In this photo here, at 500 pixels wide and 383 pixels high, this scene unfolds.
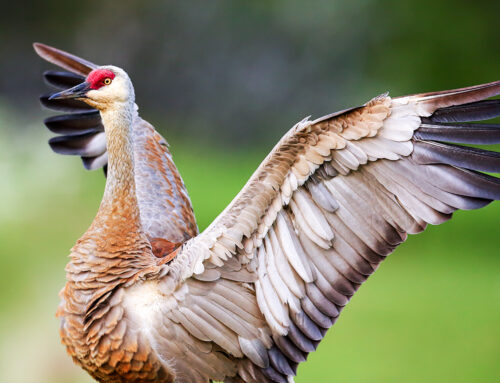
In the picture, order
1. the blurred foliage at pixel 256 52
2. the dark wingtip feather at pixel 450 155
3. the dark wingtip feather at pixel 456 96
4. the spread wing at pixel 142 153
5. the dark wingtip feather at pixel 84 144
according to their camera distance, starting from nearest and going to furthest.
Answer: the dark wingtip feather at pixel 456 96, the dark wingtip feather at pixel 450 155, the spread wing at pixel 142 153, the dark wingtip feather at pixel 84 144, the blurred foliage at pixel 256 52

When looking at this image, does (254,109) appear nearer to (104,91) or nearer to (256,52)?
(256,52)

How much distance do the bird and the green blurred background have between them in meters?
3.06

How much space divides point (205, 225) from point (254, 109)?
2.80m

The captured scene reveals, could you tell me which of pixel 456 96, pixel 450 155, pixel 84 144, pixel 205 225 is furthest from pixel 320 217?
pixel 205 225

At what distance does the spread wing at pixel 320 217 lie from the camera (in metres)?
2.90

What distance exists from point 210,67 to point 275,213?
7949 mm

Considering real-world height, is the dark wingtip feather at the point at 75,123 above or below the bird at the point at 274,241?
above

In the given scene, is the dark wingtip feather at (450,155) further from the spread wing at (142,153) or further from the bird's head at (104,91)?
the spread wing at (142,153)

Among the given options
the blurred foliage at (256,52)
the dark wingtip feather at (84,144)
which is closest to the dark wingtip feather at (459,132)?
the dark wingtip feather at (84,144)

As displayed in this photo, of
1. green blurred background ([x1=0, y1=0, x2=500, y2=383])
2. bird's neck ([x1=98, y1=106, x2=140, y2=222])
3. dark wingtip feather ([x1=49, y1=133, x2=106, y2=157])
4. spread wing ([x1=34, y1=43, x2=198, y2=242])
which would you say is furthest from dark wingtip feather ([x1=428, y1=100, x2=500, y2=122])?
green blurred background ([x1=0, y1=0, x2=500, y2=383])

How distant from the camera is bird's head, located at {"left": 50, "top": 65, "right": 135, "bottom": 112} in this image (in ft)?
10.9

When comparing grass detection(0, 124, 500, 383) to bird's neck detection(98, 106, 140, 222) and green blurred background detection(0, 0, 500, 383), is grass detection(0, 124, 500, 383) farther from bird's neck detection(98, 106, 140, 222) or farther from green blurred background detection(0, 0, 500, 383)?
bird's neck detection(98, 106, 140, 222)

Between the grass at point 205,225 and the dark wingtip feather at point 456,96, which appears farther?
the grass at point 205,225

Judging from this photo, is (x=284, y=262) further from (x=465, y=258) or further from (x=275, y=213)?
(x=465, y=258)
